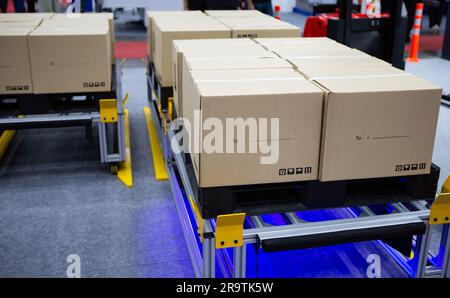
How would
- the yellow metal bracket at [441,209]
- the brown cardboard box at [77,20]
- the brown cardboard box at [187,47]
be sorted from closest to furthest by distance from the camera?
the yellow metal bracket at [441,209] < the brown cardboard box at [187,47] < the brown cardboard box at [77,20]

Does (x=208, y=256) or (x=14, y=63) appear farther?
(x=14, y=63)

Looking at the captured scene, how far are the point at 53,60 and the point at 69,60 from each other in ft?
0.39

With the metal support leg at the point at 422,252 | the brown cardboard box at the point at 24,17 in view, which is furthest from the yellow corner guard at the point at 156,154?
the metal support leg at the point at 422,252

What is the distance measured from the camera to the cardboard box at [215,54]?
9.15 feet

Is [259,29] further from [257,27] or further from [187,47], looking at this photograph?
[187,47]

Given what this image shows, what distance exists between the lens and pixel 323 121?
216 centimetres

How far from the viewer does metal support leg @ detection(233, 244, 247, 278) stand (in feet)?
7.40

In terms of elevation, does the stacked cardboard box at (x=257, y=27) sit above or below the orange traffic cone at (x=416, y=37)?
above

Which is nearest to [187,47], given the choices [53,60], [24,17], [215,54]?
[215,54]

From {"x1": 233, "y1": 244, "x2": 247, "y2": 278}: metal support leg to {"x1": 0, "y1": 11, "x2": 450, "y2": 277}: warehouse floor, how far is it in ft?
0.62

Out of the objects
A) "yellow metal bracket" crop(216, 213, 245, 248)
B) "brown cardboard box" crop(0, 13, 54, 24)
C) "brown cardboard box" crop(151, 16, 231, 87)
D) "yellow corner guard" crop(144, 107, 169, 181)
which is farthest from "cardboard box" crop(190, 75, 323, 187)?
"brown cardboard box" crop(0, 13, 54, 24)

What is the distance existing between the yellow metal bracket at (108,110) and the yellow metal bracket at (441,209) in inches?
101

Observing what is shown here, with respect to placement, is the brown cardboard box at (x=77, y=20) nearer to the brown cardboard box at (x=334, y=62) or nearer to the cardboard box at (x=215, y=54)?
the cardboard box at (x=215, y=54)

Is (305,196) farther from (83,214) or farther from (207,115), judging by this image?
(83,214)
